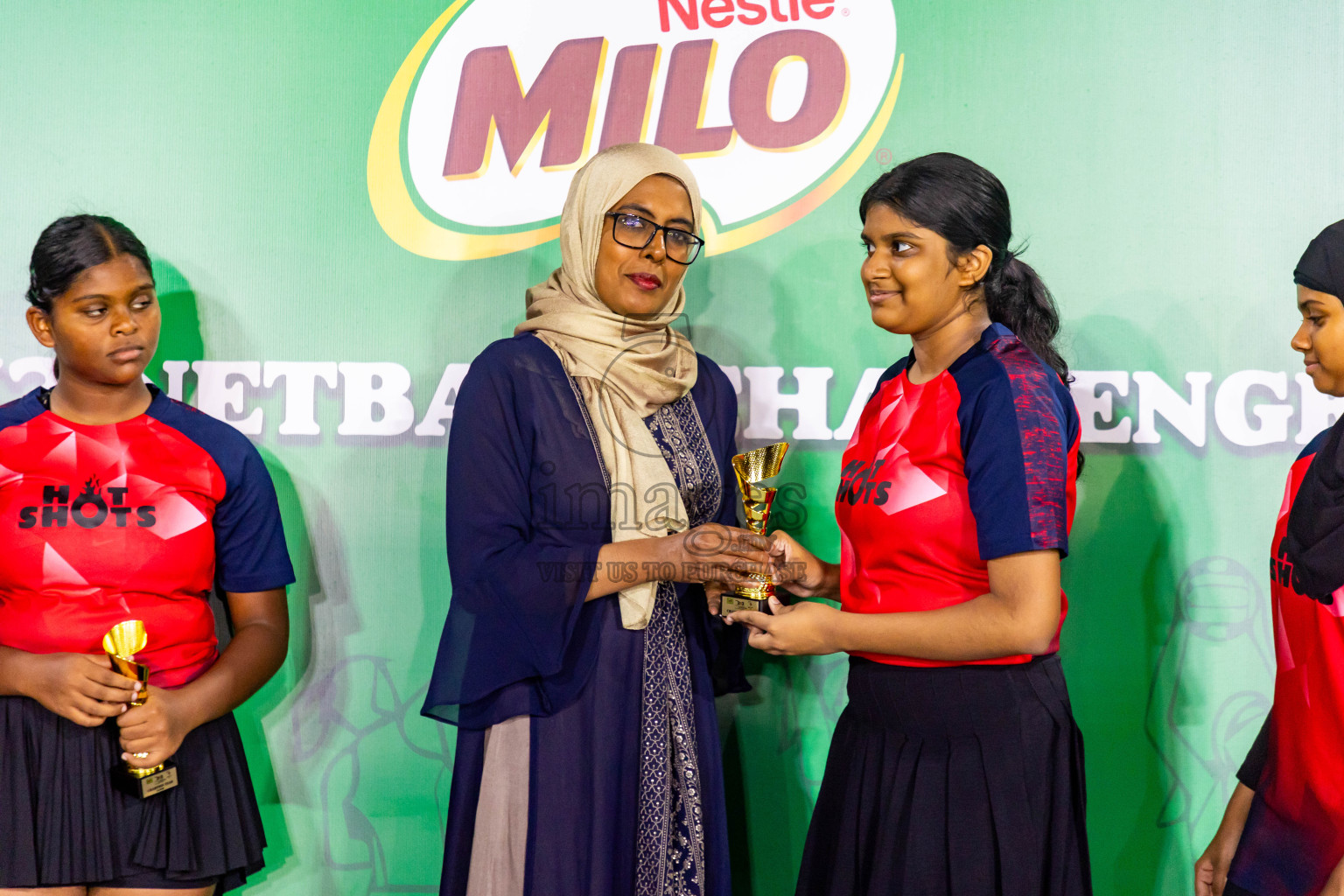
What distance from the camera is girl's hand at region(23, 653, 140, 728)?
1.91 m

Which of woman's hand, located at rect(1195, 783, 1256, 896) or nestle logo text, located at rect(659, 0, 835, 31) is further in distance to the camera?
nestle logo text, located at rect(659, 0, 835, 31)

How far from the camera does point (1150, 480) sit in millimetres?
2547

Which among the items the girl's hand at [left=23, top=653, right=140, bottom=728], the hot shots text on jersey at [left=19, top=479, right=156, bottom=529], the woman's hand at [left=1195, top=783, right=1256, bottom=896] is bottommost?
the woman's hand at [left=1195, top=783, right=1256, bottom=896]

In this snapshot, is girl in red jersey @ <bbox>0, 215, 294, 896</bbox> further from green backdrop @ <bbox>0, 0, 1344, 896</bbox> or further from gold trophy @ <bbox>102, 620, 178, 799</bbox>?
green backdrop @ <bbox>0, 0, 1344, 896</bbox>

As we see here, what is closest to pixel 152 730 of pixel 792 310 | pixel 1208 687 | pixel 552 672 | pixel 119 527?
pixel 119 527

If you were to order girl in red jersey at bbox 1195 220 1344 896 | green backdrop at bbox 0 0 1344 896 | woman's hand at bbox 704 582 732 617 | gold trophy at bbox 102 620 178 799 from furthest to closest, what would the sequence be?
green backdrop at bbox 0 0 1344 896
woman's hand at bbox 704 582 732 617
gold trophy at bbox 102 620 178 799
girl in red jersey at bbox 1195 220 1344 896

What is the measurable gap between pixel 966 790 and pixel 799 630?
1.25ft

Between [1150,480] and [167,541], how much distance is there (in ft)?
7.52

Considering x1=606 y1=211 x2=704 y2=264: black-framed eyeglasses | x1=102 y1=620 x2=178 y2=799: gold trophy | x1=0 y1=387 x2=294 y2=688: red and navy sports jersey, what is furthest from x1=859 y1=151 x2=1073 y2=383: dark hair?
x1=102 y1=620 x2=178 y2=799: gold trophy

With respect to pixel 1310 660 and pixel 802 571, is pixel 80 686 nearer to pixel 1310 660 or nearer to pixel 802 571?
pixel 802 571

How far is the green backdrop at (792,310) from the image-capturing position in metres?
2.52

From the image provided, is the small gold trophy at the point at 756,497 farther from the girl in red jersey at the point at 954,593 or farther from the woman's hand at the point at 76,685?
the woman's hand at the point at 76,685

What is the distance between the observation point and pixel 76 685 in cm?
191

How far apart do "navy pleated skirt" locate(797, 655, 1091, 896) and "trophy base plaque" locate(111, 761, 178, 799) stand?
130 centimetres
